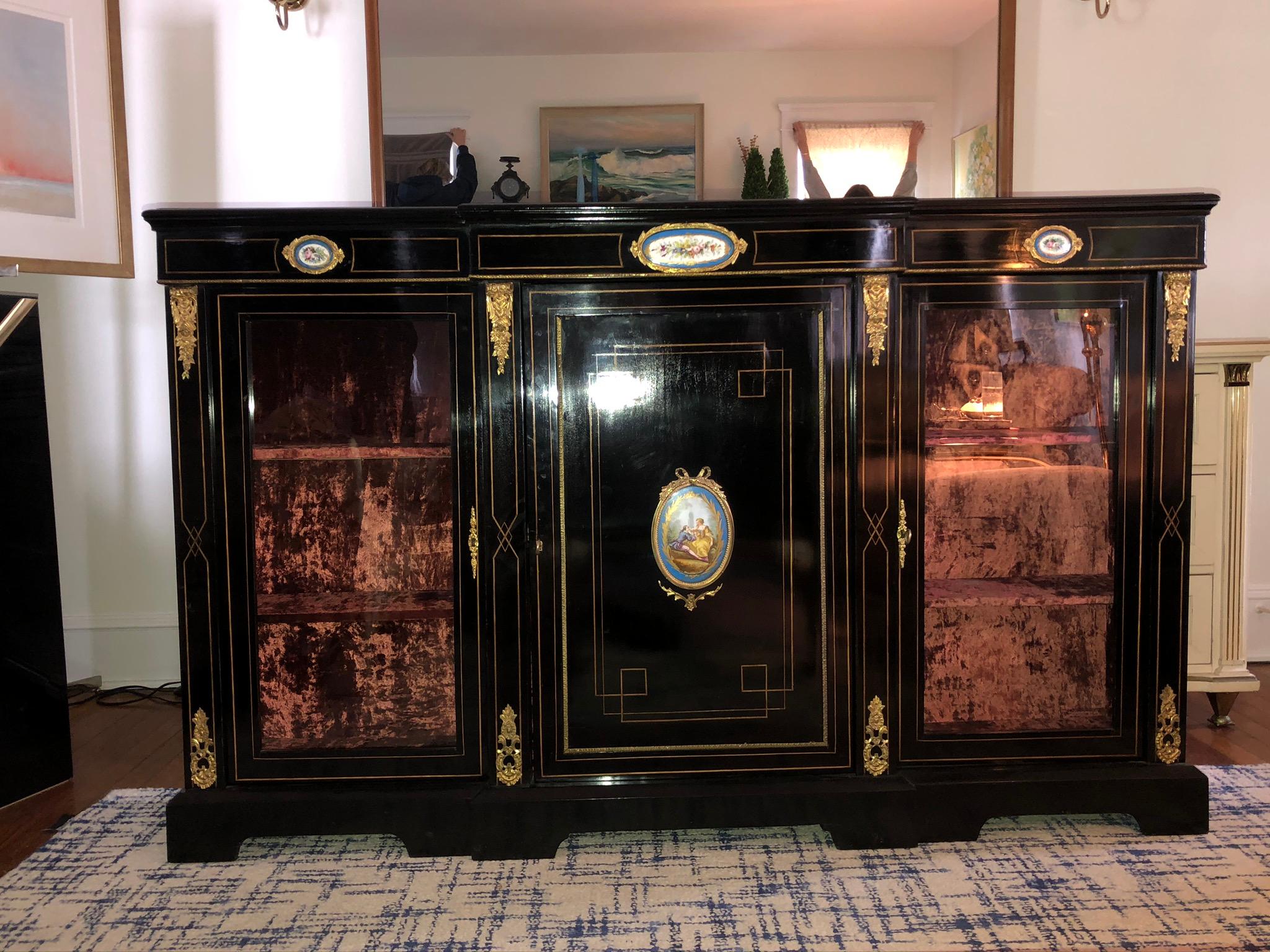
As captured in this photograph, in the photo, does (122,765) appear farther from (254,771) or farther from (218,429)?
(218,429)

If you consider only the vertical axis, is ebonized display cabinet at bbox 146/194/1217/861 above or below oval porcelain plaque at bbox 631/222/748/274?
below

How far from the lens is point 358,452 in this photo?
2.29 meters

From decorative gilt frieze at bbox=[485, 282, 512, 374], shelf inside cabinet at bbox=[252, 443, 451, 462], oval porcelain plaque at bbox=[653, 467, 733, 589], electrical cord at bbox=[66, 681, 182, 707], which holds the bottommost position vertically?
electrical cord at bbox=[66, 681, 182, 707]

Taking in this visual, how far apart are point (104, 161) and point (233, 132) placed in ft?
1.29

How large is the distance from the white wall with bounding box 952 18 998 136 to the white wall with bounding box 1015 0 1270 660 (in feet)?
0.47

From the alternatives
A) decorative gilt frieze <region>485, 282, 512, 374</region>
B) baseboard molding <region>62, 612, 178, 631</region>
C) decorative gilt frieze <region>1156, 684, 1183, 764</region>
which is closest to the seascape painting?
baseboard molding <region>62, 612, 178, 631</region>

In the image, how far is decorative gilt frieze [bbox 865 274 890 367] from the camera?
2166 millimetres

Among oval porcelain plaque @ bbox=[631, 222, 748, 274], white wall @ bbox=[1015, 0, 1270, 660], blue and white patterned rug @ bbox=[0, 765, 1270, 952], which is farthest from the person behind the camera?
white wall @ bbox=[1015, 0, 1270, 660]

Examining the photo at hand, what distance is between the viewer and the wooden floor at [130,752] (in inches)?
95.0

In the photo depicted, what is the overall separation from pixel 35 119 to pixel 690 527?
223cm

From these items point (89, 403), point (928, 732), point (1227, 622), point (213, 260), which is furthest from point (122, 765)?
point (1227, 622)

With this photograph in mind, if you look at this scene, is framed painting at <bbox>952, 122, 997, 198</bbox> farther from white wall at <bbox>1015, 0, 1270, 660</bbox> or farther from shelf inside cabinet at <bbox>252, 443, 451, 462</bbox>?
shelf inside cabinet at <bbox>252, 443, 451, 462</bbox>

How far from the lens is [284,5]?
9.49 feet

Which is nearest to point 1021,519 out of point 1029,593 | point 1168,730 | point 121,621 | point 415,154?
point 1029,593
